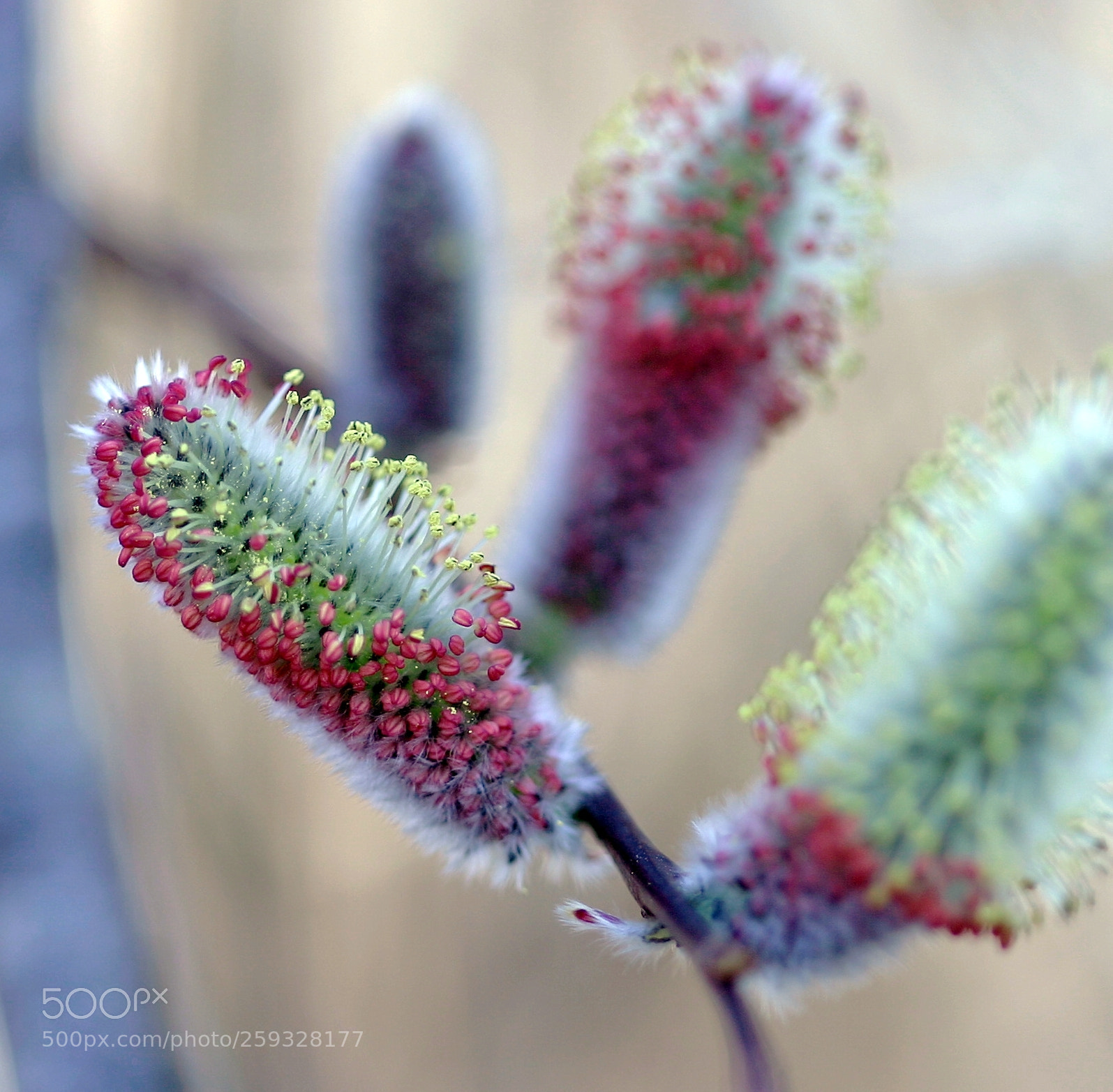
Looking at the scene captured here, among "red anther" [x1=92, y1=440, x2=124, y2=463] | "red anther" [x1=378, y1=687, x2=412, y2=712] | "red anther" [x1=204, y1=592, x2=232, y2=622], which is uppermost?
"red anther" [x1=92, y1=440, x2=124, y2=463]

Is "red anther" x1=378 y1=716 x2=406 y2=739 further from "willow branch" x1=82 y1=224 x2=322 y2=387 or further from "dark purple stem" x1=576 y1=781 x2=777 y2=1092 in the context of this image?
"willow branch" x1=82 y1=224 x2=322 y2=387

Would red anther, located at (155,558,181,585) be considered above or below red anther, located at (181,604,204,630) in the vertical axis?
above

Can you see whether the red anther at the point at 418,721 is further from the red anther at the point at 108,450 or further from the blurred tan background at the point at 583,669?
the blurred tan background at the point at 583,669

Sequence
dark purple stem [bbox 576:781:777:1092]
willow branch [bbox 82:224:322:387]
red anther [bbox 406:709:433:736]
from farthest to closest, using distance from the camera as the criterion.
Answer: willow branch [bbox 82:224:322:387] < red anther [bbox 406:709:433:736] < dark purple stem [bbox 576:781:777:1092]

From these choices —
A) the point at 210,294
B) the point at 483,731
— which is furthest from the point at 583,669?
the point at 483,731

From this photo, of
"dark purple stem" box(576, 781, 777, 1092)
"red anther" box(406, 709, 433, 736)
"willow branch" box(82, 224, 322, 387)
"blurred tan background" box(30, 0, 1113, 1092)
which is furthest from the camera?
"blurred tan background" box(30, 0, 1113, 1092)

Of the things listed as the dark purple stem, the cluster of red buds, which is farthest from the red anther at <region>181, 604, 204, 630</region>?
the dark purple stem

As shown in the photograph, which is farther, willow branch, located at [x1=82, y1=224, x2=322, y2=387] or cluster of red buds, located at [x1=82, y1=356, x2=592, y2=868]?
willow branch, located at [x1=82, y1=224, x2=322, y2=387]

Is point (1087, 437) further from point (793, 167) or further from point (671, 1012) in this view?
point (671, 1012)

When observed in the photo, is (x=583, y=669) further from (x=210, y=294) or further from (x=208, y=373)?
(x=208, y=373)

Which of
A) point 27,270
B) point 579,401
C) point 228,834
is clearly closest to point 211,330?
point 27,270
